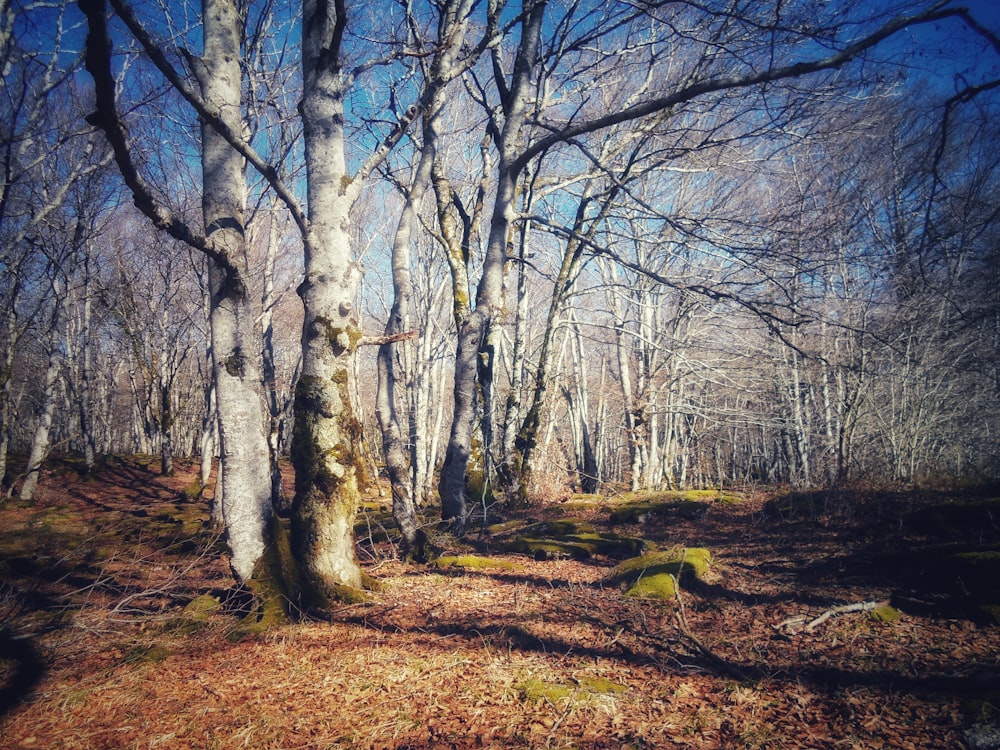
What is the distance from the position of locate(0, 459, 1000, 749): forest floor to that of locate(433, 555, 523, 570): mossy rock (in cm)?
3

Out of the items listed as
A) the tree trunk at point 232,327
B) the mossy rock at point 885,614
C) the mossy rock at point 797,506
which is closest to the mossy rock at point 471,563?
the tree trunk at point 232,327

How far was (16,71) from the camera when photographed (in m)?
8.34

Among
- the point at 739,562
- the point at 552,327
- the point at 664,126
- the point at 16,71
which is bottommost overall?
the point at 739,562

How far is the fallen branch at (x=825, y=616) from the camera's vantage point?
3.71 m

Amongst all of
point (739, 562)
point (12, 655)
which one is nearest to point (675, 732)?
point (739, 562)

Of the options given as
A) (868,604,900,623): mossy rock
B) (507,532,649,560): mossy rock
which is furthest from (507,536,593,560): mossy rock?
(868,604,900,623): mossy rock

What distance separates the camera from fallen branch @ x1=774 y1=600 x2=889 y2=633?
12.2 ft

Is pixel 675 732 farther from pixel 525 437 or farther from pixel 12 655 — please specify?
pixel 525 437

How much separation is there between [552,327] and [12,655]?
348 inches

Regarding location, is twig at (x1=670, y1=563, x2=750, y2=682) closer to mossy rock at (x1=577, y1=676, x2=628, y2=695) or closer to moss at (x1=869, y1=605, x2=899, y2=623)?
mossy rock at (x1=577, y1=676, x2=628, y2=695)

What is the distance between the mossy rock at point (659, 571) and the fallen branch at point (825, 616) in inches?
36.1

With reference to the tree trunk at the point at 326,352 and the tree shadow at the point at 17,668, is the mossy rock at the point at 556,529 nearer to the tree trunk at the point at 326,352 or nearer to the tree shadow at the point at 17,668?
the tree trunk at the point at 326,352

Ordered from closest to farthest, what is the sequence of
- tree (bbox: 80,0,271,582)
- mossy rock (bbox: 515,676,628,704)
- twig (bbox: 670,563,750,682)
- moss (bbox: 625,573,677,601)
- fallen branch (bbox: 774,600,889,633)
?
mossy rock (bbox: 515,676,628,704) < twig (bbox: 670,563,750,682) < fallen branch (bbox: 774,600,889,633) < tree (bbox: 80,0,271,582) < moss (bbox: 625,573,677,601)

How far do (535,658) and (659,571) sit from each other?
215 centimetres
